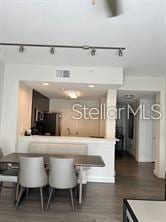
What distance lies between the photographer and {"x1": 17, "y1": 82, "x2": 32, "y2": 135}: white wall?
210 inches

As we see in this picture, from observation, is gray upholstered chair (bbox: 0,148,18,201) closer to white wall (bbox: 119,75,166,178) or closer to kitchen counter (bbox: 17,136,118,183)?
kitchen counter (bbox: 17,136,118,183)

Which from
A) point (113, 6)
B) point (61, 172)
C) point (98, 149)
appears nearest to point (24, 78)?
point (98, 149)

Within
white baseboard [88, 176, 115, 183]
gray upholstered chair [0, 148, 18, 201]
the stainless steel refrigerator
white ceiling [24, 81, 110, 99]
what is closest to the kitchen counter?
white baseboard [88, 176, 115, 183]

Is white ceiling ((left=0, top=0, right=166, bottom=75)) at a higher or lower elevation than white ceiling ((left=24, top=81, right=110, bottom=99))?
higher

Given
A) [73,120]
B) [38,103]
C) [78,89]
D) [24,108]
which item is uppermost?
[78,89]

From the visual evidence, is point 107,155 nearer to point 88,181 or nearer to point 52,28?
point 88,181

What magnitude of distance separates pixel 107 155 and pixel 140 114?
372cm

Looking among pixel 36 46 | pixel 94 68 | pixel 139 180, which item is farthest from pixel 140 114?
pixel 36 46

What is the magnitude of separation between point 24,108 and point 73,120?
3.55 meters

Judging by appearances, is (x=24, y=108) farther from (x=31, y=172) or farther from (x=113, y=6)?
(x=113, y=6)

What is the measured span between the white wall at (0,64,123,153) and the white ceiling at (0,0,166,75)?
525 millimetres

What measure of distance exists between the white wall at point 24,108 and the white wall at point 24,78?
21 cm

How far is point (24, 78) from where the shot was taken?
5.02 m

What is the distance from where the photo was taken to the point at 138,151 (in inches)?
323
